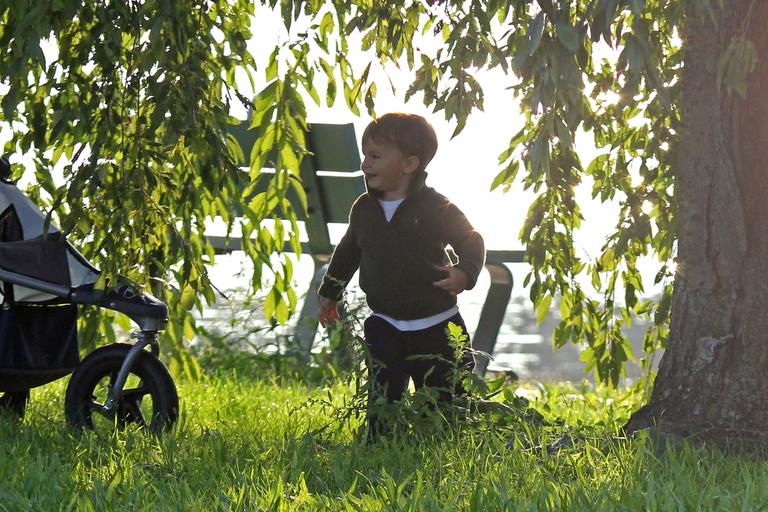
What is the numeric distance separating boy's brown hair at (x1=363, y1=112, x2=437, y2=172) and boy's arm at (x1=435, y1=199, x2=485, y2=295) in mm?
195

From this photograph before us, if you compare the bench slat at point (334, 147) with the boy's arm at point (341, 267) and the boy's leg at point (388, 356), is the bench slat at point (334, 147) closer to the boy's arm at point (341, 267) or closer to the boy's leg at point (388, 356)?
the boy's arm at point (341, 267)

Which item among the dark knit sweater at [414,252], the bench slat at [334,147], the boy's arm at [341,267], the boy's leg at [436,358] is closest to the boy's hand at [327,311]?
the boy's arm at [341,267]

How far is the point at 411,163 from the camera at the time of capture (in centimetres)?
388

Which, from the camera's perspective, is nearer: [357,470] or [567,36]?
[567,36]

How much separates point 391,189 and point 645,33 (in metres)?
1.37

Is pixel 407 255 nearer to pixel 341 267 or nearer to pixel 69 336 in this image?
pixel 341 267

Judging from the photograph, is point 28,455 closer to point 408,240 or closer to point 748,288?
point 408,240

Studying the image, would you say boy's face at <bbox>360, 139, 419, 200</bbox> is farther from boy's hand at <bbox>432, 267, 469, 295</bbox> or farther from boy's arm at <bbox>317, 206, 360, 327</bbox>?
boy's hand at <bbox>432, 267, 469, 295</bbox>

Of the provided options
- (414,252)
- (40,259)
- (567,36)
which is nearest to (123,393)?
(40,259)

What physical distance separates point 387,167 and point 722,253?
3.80 feet

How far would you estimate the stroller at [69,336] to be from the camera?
3.76 m

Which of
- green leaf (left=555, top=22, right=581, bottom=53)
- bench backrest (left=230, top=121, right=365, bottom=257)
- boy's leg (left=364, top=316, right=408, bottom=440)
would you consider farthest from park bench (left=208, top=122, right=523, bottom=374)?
green leaf (left=555, top=22, right=581, bottom=53)

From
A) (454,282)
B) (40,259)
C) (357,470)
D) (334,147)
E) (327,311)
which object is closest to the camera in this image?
(357,470)

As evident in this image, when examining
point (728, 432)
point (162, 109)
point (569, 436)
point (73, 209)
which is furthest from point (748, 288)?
point (73, 209)
